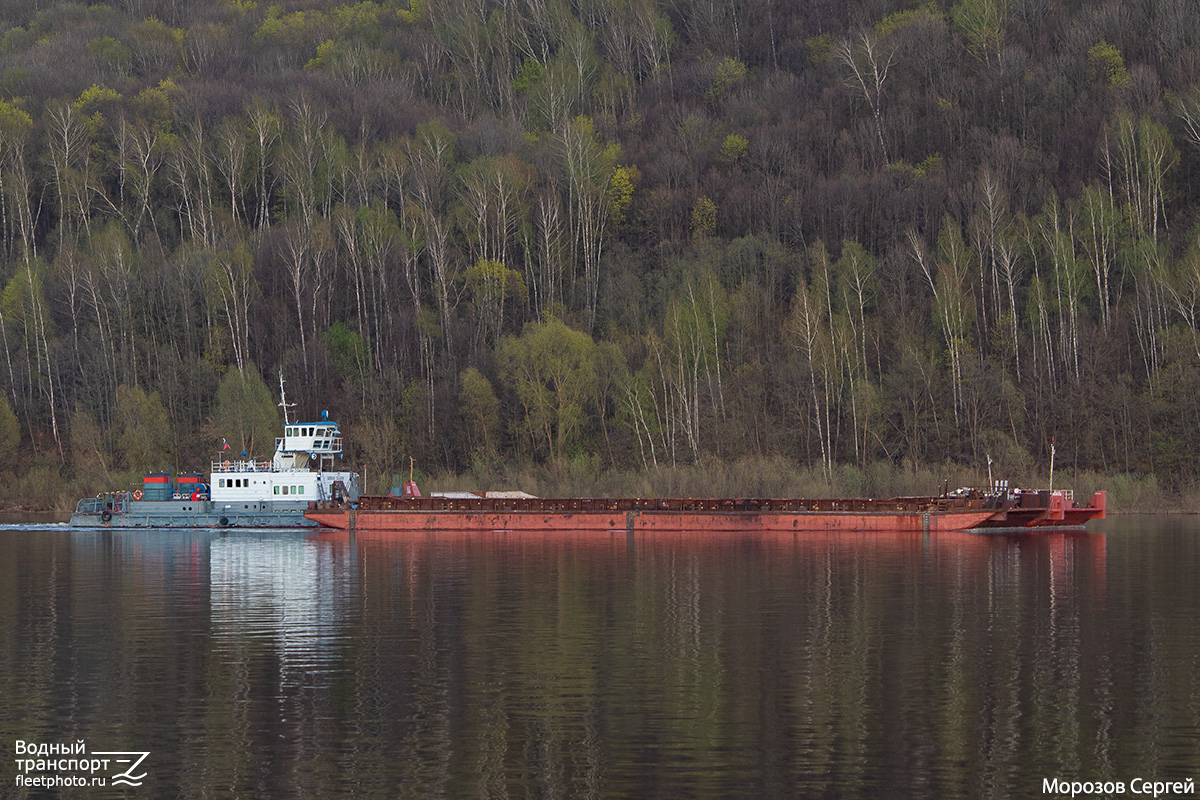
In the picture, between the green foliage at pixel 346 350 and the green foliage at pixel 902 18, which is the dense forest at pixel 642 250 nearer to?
the green foliage at pixel 346 350

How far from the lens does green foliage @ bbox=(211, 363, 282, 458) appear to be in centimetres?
10400

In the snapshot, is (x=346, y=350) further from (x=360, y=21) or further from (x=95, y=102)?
(x=360, y=21)

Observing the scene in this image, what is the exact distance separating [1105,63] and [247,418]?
88.1 m

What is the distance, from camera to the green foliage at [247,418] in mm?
104000

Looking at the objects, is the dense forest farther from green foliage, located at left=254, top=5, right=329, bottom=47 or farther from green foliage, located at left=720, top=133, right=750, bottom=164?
green foliage, located at left=254, top=5, right=329, bottom=47

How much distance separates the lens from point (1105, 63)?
12431cm

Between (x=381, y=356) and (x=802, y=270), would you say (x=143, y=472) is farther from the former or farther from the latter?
(x=802, y=270)

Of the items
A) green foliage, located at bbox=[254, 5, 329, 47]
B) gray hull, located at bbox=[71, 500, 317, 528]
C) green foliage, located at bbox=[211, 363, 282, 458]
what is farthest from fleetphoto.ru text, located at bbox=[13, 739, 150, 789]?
green foliage, located at bbox=[254, 5, 329, 47]

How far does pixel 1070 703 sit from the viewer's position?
92.7 ft

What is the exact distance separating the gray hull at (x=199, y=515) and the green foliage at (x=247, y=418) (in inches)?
754

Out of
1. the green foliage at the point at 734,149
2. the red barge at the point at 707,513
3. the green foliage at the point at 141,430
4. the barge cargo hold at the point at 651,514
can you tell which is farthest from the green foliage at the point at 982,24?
the green foliage at the point at 141,430

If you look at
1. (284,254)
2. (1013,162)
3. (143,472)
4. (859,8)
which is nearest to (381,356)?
(284,254)

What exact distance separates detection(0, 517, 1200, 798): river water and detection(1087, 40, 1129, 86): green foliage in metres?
79.9

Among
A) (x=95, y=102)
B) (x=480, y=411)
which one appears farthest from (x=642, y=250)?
(x=95, y=102)
